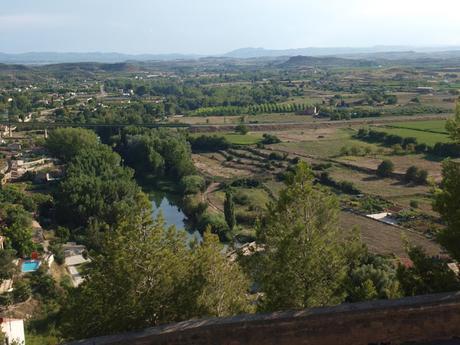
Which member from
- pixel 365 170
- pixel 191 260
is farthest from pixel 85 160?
pixel 191 260

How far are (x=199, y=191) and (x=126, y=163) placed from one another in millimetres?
8571

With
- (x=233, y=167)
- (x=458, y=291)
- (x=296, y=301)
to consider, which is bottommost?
(x=233, y=167)

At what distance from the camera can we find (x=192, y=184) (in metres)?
28.2

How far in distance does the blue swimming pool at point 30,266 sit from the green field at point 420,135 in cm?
2758

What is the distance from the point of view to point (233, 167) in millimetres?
34031

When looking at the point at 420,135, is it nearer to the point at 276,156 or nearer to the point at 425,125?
the point at 425,125

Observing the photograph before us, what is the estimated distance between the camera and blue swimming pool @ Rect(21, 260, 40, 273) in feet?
52.9

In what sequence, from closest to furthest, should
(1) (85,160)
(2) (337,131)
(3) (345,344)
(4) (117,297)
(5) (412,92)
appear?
(3) (345,344) → (4) (117,297) → (1) (85,160) → (2) (337,131) → (5) (412,92)

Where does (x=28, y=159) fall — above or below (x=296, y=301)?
below

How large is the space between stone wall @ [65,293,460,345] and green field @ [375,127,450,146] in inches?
1257

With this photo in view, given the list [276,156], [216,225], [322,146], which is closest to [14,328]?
[216,225]

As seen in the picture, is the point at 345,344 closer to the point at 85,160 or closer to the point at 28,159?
the point at 85,160

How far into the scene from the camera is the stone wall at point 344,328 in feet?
17.3

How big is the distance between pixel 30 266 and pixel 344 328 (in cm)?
1345
